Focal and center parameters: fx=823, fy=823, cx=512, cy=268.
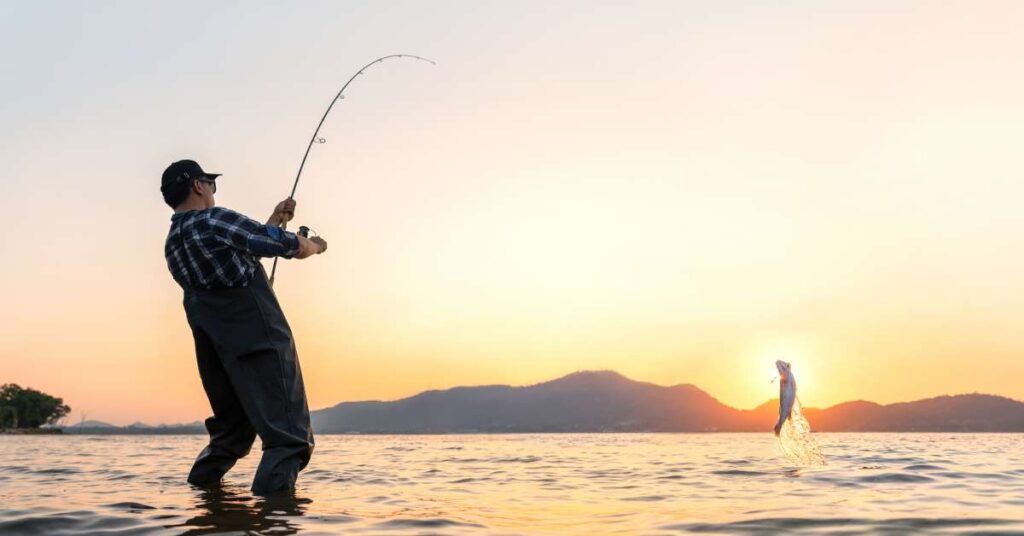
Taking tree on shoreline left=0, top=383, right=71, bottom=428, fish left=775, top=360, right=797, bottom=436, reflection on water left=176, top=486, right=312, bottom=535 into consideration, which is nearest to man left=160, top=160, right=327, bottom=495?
reflection on water left=176, top=486, right=312, bottom=535

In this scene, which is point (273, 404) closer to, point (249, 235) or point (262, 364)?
point (262, 364)

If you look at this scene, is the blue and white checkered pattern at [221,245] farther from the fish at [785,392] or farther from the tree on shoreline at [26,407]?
the tree on shoreline at [26,407]

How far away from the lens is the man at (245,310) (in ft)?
23.0

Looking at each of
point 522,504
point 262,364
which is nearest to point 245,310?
point 262,364

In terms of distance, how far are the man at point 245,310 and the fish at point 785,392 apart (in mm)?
10071

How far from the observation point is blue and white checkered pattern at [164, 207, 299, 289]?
22.9 ft

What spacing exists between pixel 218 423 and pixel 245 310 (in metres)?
1.35

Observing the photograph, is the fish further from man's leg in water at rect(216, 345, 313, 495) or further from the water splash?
man's leg in water at rect(216, 345, 313, 495)

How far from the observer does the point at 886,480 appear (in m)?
10.1

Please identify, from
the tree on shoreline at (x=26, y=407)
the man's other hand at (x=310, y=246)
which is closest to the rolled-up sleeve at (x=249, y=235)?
the man's other hand at (x=310, y=246)

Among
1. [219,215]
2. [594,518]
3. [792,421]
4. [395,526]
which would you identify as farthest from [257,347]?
[792,421]

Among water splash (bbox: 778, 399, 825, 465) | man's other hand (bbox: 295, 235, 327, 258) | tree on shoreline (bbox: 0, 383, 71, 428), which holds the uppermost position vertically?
tree on shoreline (bbox: 0, 383, 71, 428)

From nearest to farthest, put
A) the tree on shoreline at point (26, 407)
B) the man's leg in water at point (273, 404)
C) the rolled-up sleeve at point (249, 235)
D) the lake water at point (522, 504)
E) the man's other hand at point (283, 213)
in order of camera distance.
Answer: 1. the lake water at point (522, 504)
2. the rolled-up sleeve at point (249, 235)
3. the man's leg in water at point (273, 404)
4. the man's other hand at point (283, 213)
5. the tree on shoreline at point (26, 407)

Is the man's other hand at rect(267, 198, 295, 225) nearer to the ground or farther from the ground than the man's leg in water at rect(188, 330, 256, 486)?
farther from the ground
